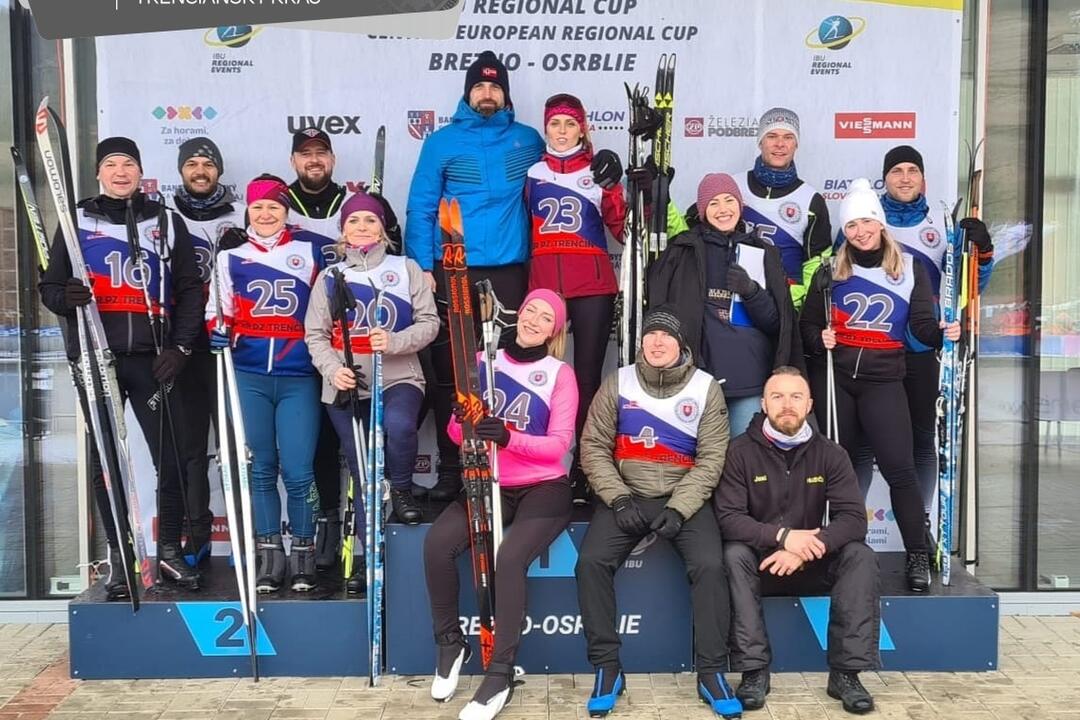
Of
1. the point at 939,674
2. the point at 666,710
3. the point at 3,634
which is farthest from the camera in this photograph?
the point at 3,634

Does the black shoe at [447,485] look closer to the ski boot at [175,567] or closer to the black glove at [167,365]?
the ski boot at [175,567]

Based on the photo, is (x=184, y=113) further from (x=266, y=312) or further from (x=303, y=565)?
(x=303, y=565)

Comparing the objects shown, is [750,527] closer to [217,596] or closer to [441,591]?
[441,591]

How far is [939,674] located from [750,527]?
96 cm

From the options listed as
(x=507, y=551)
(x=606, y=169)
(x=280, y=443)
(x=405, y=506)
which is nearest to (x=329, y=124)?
(x=606, y=169)

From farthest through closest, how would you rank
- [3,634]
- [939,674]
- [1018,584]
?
1. [1018,584]
2. [3,634]
3. [939,674]

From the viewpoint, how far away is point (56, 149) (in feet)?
11.9

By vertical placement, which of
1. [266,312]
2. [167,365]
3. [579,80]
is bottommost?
[167,365]

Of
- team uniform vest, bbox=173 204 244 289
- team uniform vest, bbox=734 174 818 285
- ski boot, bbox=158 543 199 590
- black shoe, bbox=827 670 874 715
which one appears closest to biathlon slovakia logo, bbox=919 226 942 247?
team uniform vest, bbox=734 174 818 285

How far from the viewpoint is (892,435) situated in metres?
3.76

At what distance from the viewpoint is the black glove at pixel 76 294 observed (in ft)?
11.3

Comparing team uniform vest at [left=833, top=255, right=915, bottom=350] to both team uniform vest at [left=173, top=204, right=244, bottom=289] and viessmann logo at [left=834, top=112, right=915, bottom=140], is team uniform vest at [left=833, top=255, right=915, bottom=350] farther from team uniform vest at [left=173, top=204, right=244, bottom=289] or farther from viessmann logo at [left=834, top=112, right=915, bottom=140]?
team uniform vest at [left=173, top=204, right=244, bottom=289]

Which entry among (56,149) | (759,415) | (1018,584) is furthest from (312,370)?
(1018,584)

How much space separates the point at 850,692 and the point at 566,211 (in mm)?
2039
